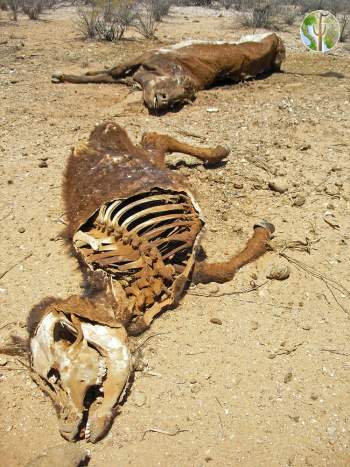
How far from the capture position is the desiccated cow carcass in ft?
7.93

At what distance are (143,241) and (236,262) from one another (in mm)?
877

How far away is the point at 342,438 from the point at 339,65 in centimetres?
658

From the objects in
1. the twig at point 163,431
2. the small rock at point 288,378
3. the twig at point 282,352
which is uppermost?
the twig at point 282,352

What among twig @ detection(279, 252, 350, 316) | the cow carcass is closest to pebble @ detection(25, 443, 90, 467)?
twig @ detection(279, 252, 350, 316)

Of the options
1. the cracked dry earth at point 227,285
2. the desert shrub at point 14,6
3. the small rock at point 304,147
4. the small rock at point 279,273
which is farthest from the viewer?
the desert shrub at point 14,6

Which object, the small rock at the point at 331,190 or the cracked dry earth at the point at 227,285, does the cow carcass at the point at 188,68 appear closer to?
the cracked dry earth at the point at 227,285

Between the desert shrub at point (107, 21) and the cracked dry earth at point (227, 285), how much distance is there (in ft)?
9.07

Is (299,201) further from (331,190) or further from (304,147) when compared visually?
(304,147)

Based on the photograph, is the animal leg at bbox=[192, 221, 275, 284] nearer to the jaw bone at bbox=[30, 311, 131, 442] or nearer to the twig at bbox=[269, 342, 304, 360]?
the twig at bbox=[269, 342, 304, 360]

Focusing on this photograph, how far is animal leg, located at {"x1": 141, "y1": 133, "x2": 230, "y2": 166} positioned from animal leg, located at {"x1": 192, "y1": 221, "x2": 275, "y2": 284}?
1137mm

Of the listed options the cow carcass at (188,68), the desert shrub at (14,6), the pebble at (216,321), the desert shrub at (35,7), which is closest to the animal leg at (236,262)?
the pebble at (216,321)

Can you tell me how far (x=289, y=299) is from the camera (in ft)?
11.1

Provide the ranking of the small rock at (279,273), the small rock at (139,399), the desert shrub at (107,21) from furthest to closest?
the desert shrub at (107,21) < the small rock at (279,273) < the small rock at (139,399)

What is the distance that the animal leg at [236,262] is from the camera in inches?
137
